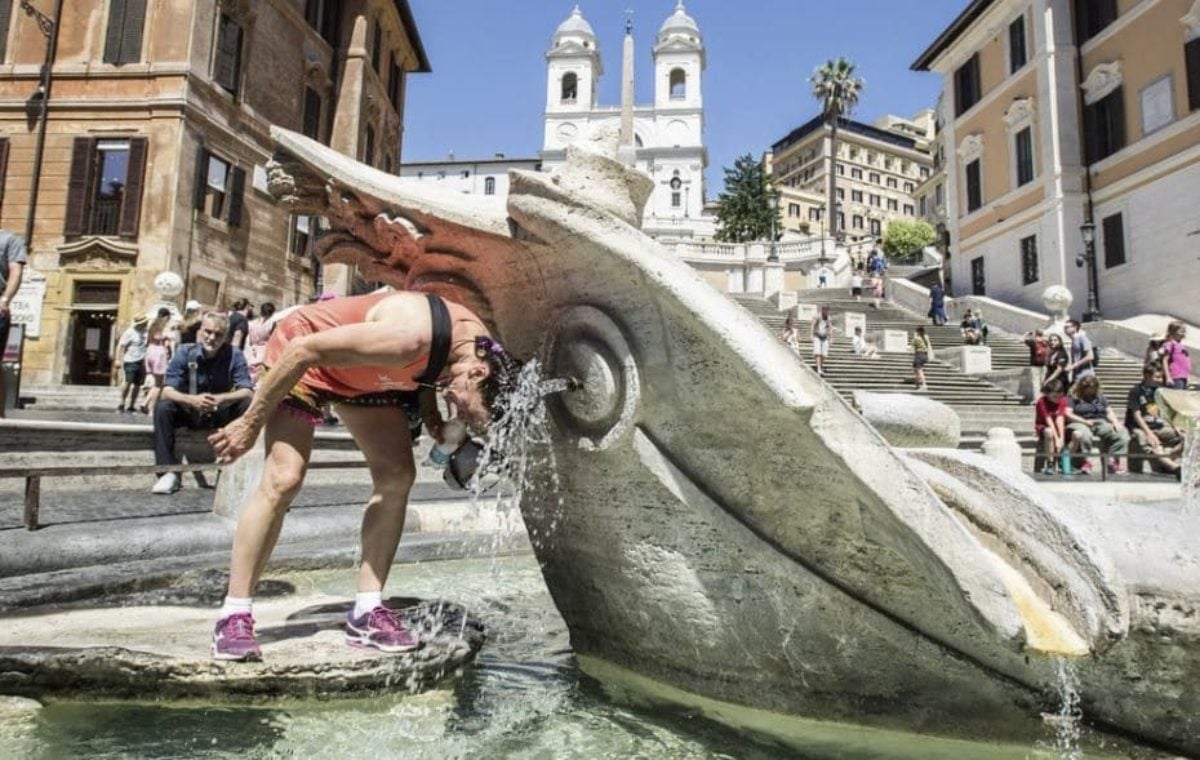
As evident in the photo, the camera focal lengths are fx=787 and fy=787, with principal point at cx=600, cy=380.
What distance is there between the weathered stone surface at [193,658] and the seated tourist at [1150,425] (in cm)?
870

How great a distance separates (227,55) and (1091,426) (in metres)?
21.9

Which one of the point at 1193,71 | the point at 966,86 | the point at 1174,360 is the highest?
the point at 966,86

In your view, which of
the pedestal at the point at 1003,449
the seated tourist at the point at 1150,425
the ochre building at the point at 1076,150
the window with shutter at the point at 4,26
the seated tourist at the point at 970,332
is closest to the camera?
the pedestal at the point at 1003,449

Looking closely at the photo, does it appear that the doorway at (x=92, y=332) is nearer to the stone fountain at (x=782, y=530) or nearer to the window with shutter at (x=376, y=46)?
the window with shutter at (x=376, y=46)

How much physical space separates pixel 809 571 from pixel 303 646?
1551 mm

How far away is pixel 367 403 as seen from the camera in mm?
2582

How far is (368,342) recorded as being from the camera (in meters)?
2.25

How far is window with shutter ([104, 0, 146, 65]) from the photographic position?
65.6 ft

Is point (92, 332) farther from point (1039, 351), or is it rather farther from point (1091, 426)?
point (1039, 351)

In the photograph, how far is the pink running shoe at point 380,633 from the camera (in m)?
2.42

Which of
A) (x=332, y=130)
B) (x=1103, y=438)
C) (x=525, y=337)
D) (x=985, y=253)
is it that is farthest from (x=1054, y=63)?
(x=525, y=337)

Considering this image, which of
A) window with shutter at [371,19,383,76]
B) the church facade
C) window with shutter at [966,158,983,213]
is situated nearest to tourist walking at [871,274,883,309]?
window with shutter at [966,158,983,213]

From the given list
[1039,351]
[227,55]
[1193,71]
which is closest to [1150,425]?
[1039,351]

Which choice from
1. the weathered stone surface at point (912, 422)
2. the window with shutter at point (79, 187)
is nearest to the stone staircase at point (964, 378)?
the weathered stone surface at point (912, 422)
